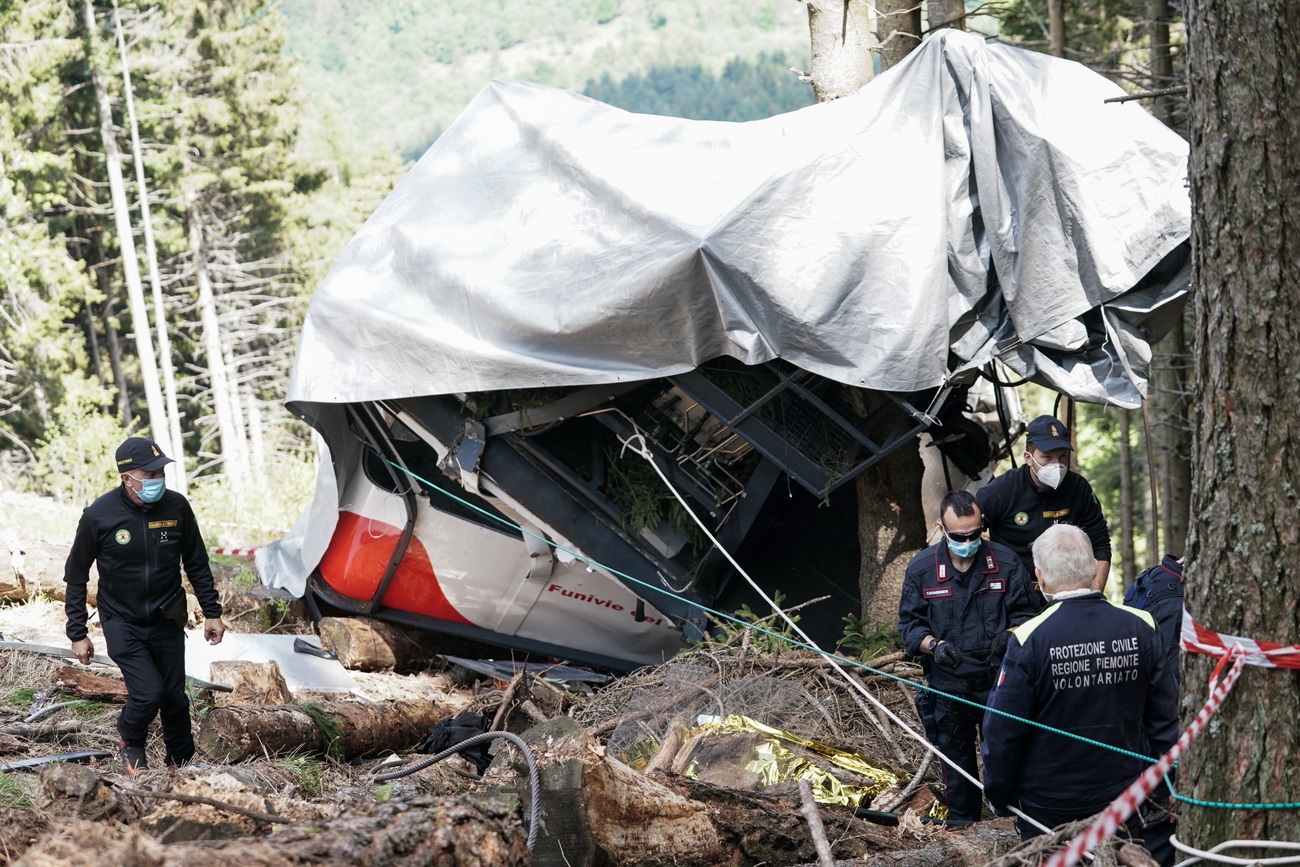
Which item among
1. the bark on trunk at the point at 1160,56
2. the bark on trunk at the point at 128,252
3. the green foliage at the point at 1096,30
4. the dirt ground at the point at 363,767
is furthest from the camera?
the bark on trunk at the point at 128,252

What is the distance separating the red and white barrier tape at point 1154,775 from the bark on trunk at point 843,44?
4.72m

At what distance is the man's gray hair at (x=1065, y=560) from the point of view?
3.38 meters

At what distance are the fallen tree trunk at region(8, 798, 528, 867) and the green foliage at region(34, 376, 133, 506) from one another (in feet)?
58.1

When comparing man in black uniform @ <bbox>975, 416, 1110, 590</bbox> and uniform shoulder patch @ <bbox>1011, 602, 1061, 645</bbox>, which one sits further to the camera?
man in black uniform @ <bbox>975, 416, 1110, 590</bbox>

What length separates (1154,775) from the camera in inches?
106

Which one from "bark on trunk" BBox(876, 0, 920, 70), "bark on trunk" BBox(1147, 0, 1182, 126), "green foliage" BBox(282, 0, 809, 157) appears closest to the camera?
"bark on trunk" BBox(876, 0, 920, 70)

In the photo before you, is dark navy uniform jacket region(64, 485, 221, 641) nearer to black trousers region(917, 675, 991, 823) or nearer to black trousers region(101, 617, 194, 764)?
black trousers region(101, 617, 194, 764)

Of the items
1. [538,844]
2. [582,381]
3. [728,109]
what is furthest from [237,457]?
[728,109]

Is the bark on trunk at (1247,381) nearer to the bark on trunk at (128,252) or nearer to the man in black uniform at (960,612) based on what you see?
the man in black uniform at (960,612)

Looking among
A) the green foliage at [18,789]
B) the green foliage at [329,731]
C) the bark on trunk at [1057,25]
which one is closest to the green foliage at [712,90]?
the bark on trunk at [1057,25]

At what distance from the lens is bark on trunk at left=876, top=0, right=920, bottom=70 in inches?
274

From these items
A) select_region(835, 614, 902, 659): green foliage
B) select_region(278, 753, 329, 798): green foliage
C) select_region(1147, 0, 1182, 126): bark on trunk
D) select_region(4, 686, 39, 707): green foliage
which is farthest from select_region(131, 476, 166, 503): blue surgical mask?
select_region(1147, 0, 1182, 126): bark on trunk

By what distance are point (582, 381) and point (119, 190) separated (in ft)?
69.4

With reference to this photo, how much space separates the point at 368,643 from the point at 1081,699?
197 inches
